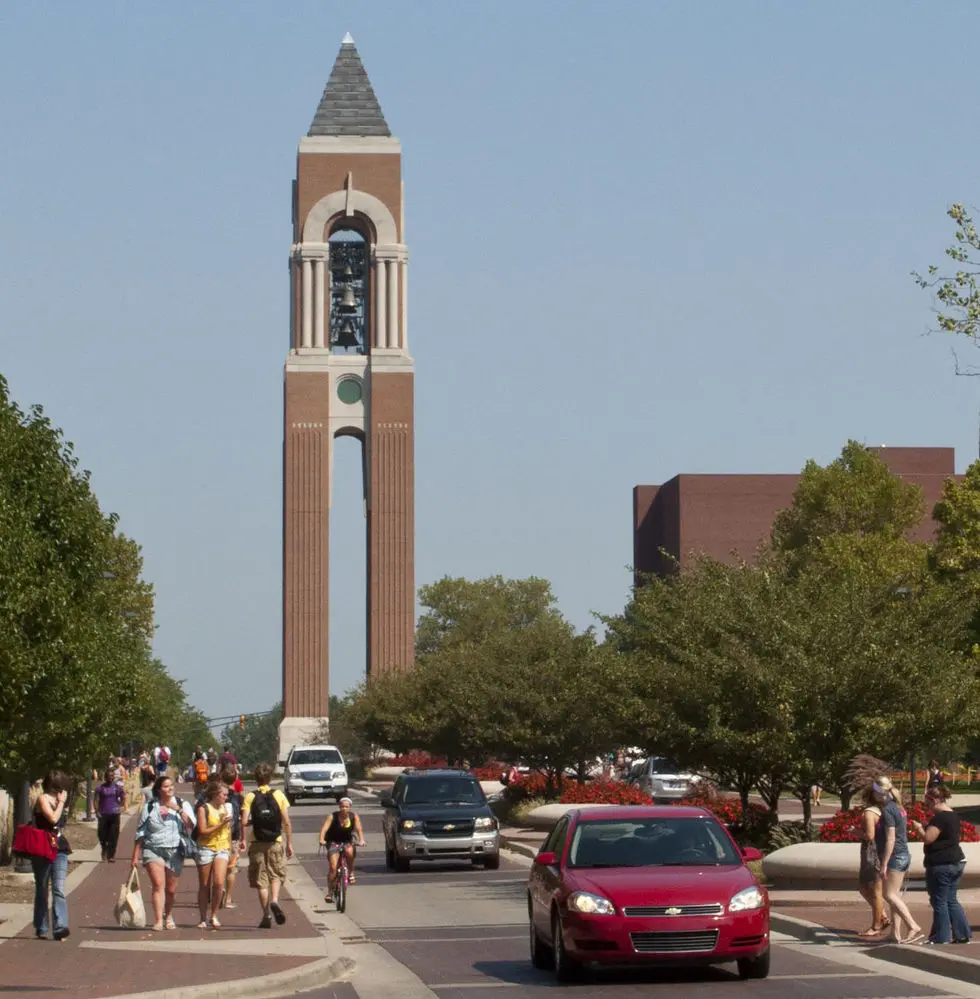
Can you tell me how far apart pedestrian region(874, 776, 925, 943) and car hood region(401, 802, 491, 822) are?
13879 millimetres

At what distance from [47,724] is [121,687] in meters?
6.05

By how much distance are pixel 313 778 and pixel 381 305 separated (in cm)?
4881

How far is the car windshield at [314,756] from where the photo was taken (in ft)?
205

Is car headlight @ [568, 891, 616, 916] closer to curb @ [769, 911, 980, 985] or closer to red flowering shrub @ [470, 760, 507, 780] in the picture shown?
curb @ [769, 911, 980, 985]

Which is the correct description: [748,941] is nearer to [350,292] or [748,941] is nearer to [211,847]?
[211,847]

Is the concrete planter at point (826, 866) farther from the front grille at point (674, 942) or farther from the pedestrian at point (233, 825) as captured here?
the front grille at point (674, 942)

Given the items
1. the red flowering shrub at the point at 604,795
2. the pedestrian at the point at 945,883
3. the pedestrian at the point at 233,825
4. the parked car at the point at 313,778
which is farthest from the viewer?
the parked car at the point at 313,778

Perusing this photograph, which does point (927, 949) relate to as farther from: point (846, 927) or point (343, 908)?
point (343, 908)

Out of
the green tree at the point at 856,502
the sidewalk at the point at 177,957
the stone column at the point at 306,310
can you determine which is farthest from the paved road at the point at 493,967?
the stone column at the point at 306,310

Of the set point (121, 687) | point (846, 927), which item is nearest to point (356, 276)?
point (121, 687)

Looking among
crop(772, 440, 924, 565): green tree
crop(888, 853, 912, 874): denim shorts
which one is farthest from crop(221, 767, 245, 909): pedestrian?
crop(772, 440, 924, 565): green tree

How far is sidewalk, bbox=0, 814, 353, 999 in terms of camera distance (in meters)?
15.1

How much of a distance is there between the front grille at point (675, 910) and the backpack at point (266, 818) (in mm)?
7097

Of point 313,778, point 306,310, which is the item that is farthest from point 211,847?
point 306,310
